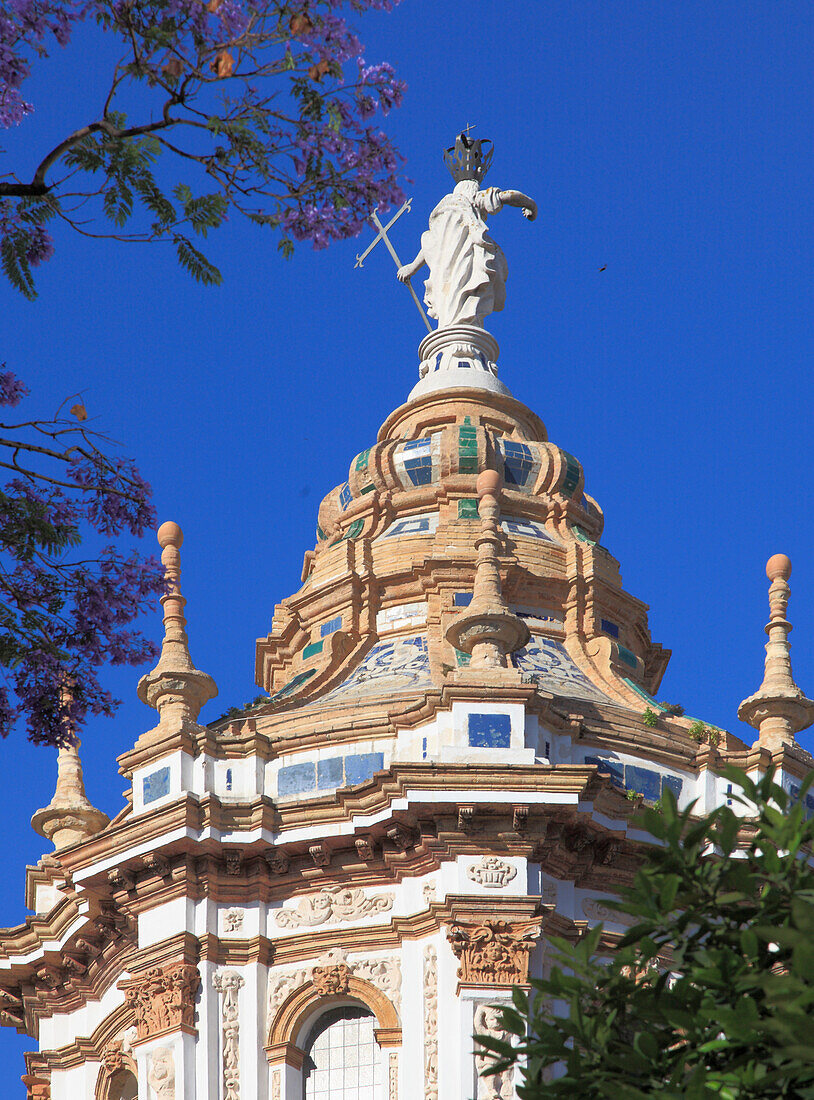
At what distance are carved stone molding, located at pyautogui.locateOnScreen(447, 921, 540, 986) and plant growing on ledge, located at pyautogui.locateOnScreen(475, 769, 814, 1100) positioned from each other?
15.2 meters

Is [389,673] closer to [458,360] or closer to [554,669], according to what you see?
[554,669]

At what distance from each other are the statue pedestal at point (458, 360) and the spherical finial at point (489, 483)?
6324mm

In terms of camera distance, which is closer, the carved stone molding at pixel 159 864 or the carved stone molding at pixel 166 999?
the carved stone molding at pixel 166 999

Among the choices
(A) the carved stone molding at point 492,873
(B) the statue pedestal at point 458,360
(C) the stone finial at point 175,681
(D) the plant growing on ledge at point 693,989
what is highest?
(B) the statue pedestal at point 458,360

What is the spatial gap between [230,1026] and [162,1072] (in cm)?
123

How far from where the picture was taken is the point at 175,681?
3569cm

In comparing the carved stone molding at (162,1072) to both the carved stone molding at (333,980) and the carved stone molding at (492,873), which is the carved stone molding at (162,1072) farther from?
the carved stone molding at (492,873)

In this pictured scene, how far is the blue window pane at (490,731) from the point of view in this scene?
33.1m

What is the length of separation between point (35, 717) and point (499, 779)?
16437 millimetres

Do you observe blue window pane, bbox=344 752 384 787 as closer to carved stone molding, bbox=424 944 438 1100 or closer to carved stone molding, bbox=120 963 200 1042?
carved stone molding, bbox=424 944 438 1100

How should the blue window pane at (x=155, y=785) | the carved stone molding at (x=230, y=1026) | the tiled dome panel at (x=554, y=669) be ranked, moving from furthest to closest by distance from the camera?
the tiled dome panel at (x=554, y=669) → the blue window pane at (x=155, y=785) → the carved stone molding at (x=230, y=1026)

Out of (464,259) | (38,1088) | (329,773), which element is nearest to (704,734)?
(329,773)

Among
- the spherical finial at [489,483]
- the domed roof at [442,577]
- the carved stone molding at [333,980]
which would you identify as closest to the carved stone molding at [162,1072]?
the carved stone molding at [333,980]

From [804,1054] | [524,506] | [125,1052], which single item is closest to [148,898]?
[125,1052]
